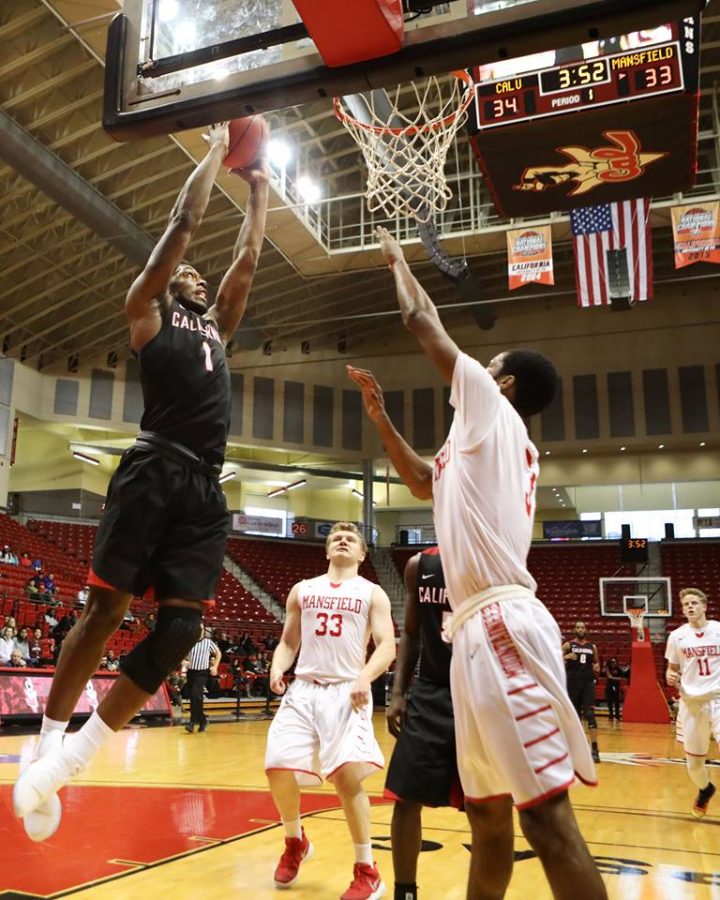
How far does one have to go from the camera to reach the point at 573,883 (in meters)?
2.15

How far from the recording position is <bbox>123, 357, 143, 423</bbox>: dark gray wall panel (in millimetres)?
27984

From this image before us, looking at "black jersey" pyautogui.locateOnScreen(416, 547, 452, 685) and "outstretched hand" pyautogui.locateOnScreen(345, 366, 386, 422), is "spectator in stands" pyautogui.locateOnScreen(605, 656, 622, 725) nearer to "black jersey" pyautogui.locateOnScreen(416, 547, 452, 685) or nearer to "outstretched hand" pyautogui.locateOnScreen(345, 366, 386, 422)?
"black jersey" pyautogui.locateOnScreen(416, 547, 452, 685)

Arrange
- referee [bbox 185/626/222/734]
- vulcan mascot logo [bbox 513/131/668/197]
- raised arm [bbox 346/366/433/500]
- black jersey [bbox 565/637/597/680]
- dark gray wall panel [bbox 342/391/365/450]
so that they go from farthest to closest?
dark gray wall panel [bbox 342/391/365/450]
black jersey [bbox 565/637/597/680]
referee [bbox 185/626/222/734]
vulcan mascot logo [bbox 513/131/668/197]
raised arm [bbox 346/366/433/500]

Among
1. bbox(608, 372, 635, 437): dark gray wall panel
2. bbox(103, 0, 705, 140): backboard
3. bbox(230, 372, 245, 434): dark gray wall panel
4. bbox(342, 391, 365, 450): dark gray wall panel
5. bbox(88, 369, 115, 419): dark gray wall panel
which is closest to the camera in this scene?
bbox(103, 0, 705, 140): backboard

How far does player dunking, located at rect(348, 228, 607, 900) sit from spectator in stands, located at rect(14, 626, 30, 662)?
43.1 ft

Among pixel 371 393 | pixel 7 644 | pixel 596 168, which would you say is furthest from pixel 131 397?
pixel 371 393

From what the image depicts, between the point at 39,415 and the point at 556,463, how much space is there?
18.5 meters

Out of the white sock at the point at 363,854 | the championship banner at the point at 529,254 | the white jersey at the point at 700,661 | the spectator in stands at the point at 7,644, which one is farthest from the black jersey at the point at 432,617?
the championship banner at the point at 529,254

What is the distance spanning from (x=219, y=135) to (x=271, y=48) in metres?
0.43

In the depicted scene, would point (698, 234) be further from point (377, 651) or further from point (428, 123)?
point (377, 651)

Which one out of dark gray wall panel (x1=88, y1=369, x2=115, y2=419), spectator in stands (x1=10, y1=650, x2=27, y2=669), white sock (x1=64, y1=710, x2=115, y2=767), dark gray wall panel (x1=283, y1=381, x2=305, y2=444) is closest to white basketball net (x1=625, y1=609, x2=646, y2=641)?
spectator in stands (x1=10, y1=650, x2=27, y2=669)

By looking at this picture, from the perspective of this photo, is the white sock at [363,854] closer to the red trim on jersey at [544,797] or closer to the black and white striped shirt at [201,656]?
the red trim on jersey at [544,797]

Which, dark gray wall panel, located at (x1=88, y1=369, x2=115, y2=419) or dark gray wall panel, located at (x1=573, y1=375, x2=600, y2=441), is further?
dark gray wall panel, located at (x1=573, y1=375, x2=600, y2=441)

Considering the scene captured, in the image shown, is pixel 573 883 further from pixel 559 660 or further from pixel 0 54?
pixel 0 54
